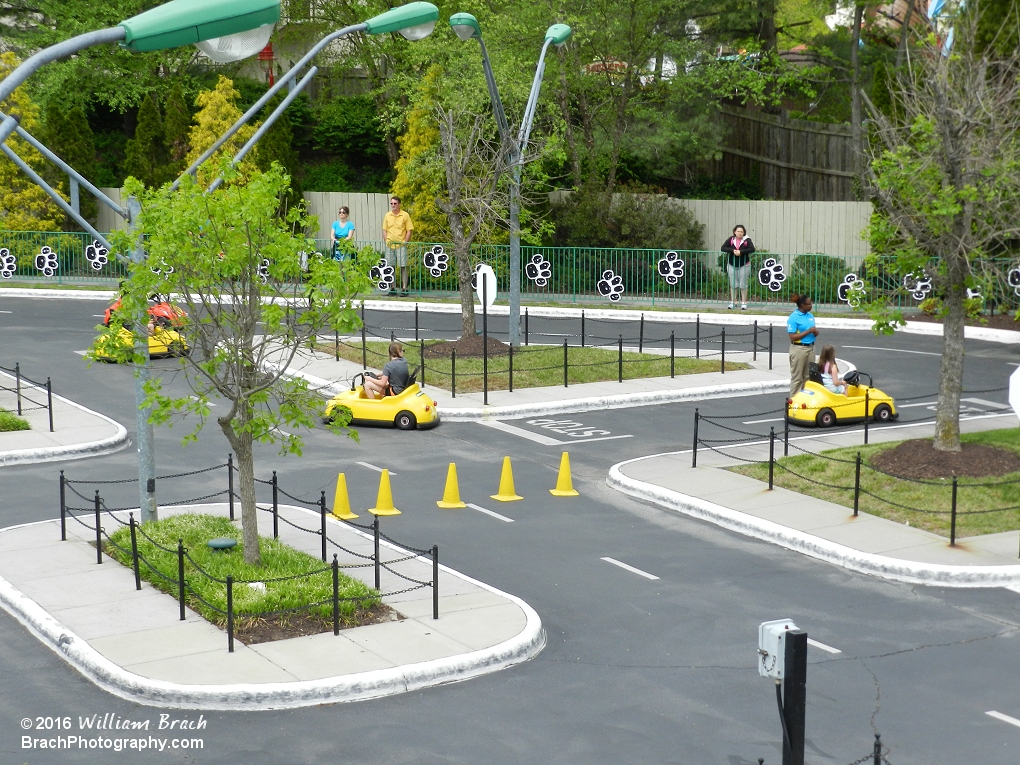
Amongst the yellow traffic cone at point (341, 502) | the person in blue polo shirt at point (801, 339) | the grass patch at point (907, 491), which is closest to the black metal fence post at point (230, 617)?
the yellow traffic cone at point (341, 502)

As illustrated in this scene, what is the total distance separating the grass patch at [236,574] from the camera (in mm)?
11773

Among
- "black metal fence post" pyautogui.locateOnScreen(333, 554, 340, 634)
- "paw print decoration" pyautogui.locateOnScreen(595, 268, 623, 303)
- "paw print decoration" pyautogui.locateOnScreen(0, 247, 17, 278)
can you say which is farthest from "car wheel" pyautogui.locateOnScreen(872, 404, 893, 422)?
"paw print decoration" pyautogui.locateOnScreen(0, 247, 17, 278)

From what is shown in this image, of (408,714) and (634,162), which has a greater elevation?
(634,162)

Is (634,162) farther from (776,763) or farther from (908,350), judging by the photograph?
(776,763)

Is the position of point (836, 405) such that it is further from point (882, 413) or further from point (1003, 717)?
point (1003, 717)

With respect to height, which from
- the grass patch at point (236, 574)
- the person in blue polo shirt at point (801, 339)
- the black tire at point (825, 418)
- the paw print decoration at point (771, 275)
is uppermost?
the paw print decoration at point (771, 275)

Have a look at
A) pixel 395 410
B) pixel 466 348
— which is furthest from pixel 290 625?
pixel 466 348

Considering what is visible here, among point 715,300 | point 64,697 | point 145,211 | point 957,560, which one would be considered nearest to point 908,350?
point 715,300

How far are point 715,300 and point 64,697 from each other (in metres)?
27.7

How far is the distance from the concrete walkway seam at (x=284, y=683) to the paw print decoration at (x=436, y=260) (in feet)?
87.6

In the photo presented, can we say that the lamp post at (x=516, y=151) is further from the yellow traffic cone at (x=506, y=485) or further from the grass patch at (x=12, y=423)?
the grass patch at (x=12, y=423)

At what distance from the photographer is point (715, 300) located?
35969 mm

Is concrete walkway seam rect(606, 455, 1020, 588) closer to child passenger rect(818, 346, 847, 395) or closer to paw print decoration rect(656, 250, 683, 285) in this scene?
child passenger rect(818, 346, 847, 395)

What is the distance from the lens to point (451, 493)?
16297 millimetres
